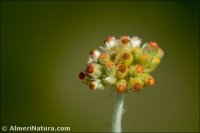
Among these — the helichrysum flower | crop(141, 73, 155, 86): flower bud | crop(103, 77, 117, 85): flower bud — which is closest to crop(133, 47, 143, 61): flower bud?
the helichrysum flower

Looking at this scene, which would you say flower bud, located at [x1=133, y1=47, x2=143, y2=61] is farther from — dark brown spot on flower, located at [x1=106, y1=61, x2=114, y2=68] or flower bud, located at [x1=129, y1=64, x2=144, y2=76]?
dark brown spot on flower, located at [x1=106, y1=61, x2=114, y2=68]

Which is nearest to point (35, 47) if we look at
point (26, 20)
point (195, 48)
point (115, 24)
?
point (26, 20)

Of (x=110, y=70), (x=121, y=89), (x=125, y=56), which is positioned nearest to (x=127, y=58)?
(x=125, y=56)

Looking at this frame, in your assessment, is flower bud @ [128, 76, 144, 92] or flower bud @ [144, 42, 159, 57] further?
flower bud @ [144, 42, 159, 57]

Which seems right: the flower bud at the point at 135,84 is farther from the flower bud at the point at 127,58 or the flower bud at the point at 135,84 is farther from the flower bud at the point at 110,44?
the flower bud at the point at 110,44

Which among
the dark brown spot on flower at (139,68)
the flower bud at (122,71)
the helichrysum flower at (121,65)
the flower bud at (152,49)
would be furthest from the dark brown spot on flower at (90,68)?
the flower bud at (152,49)

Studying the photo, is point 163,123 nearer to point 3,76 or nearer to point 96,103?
point 96,103
